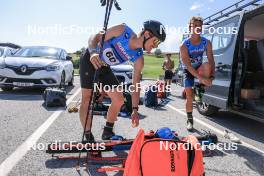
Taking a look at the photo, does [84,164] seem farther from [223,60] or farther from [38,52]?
[38,52]

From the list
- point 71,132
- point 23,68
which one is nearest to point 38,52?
point 23,68

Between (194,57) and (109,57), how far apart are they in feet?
7.96

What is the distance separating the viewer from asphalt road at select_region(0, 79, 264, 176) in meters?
3.92

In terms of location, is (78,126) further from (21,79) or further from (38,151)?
(21,79)

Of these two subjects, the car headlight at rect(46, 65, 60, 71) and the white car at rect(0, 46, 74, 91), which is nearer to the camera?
the white car at rect(0, 46, 74, 91)

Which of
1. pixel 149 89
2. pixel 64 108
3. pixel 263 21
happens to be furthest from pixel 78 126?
pixel 263 21

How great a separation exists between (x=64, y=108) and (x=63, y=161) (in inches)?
162

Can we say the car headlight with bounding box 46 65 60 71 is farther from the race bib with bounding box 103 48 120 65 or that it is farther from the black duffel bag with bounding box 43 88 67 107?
the race bib with bounding box 103 48 120 65

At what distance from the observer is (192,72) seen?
5.92 meters

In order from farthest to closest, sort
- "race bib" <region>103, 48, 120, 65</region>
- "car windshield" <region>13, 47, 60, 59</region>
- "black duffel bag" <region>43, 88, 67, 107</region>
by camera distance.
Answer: "car windshield" <region>13, 47, 60, 59</region>, "black duffel bag" <region>43, 88, 67, 107</region>, "race bib" <region>103, 48, 120, 65</region>

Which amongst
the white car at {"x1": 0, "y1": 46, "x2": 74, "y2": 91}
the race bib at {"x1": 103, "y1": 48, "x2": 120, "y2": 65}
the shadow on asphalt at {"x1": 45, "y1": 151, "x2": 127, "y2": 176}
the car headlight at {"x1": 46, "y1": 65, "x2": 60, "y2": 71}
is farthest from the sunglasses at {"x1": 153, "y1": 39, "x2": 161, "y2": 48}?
the car headlight at {"x1": 46, "y1": 65, "x2": 60, "y2": 71}

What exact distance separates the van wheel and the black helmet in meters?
3.98

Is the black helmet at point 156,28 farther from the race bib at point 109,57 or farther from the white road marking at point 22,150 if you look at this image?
the white road marking at point 22,150

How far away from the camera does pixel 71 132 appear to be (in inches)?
220
